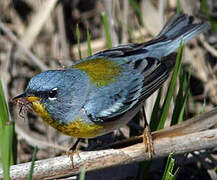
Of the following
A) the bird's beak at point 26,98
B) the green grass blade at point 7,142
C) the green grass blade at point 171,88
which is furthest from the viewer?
the green grass blade at point 171,88

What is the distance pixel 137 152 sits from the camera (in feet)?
10.5

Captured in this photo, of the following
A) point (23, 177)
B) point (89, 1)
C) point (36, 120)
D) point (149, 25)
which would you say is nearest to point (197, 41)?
point (149, 25)

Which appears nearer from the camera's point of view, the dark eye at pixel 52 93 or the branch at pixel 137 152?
the branch at pixel 137 152

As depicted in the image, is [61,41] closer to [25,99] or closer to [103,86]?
[103,86]

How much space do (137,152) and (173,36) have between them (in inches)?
52.0

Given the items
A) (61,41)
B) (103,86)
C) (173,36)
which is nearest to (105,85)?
(103,86)

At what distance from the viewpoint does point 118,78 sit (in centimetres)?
357

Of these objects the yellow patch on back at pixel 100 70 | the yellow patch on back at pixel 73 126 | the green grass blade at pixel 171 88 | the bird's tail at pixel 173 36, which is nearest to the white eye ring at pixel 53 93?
the yellow patch on back at pixel 73 126

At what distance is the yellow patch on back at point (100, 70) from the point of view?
3510 millimetres

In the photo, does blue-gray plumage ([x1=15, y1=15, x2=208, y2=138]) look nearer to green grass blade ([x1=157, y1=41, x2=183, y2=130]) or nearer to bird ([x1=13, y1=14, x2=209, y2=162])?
bird ([x1=13, y1=14, x2=209, y2=162])

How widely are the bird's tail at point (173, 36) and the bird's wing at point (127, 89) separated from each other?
0.18m

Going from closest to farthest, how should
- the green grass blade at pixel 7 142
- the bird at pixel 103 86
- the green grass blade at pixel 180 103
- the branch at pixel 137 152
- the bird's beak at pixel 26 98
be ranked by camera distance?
the green grass blade at pixel 7 142
the branch at pixel 137 152
the bird's beak at pixel 26 98
the bird at pixel 103 86
the green grass blade at pixel 180 103

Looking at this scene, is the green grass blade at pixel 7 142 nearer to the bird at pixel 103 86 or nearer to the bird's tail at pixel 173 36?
the bird at pixel 103 86

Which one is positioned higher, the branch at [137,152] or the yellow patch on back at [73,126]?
the yellow patch on back at [73,126]
